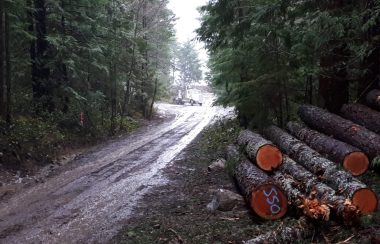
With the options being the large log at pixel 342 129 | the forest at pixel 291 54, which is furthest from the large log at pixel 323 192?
the forest at pixel 291 54

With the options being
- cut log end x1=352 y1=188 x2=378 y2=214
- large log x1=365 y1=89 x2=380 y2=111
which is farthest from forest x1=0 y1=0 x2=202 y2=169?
large log x1=365 y1=89 x2=380 y2=111

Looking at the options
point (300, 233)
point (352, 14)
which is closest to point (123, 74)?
point (352, 14)

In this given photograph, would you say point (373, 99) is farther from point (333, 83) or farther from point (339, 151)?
point (339, 151)

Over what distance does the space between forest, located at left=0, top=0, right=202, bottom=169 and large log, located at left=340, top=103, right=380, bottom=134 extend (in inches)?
418

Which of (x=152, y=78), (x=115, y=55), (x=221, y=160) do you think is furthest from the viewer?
(x=152, y=78)

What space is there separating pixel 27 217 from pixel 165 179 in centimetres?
419

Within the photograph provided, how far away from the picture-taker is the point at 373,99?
10609 millimetres

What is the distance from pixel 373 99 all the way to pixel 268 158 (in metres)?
3.63

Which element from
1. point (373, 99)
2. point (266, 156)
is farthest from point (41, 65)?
point (373, 99)

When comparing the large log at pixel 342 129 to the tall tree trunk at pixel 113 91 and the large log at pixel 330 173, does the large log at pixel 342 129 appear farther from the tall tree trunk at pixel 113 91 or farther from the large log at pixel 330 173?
the tall tree trunk at pixel 113 91

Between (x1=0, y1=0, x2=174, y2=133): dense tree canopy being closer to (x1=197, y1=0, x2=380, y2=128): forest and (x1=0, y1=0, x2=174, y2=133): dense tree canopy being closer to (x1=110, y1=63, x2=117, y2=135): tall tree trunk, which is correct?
(x1=110, y1=63, x2=117, y2=135): tall tree trunk

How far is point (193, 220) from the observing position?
7.90 m

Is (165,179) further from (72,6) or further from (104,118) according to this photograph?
(104,118)

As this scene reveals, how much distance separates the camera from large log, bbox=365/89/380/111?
33.9ft
